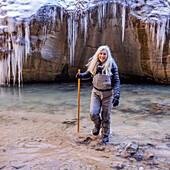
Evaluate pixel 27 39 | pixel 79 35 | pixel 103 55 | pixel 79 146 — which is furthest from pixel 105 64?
pixel 79 35

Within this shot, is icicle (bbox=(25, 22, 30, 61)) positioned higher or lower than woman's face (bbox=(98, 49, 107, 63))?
higher

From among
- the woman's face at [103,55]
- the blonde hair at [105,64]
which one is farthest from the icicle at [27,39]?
the woman's face at [103,55]

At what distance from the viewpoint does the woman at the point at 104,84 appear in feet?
8.84

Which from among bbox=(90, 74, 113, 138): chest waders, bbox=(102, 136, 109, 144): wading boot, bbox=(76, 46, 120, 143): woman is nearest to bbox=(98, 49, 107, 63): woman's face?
bbox=(76, 46, 120, 143): woman

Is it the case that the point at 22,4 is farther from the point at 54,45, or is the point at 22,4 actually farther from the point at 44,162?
the point at 44,162

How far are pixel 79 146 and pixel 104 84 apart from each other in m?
1.05

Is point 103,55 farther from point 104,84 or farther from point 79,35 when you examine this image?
point 79,35

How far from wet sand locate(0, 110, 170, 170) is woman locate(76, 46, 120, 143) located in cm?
38

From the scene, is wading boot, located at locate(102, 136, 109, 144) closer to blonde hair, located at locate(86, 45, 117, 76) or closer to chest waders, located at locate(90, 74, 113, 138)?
chest waders, located at locate(90, 74, 113, 138)

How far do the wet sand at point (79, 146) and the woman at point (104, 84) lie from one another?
0.38 m

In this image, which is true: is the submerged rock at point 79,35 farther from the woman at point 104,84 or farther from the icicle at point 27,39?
the woman at point 104,84

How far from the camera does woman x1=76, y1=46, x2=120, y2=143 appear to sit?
8.84 feet

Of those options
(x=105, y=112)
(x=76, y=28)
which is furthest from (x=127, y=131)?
(x=76, y=28)

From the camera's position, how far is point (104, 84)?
8.87 feet
